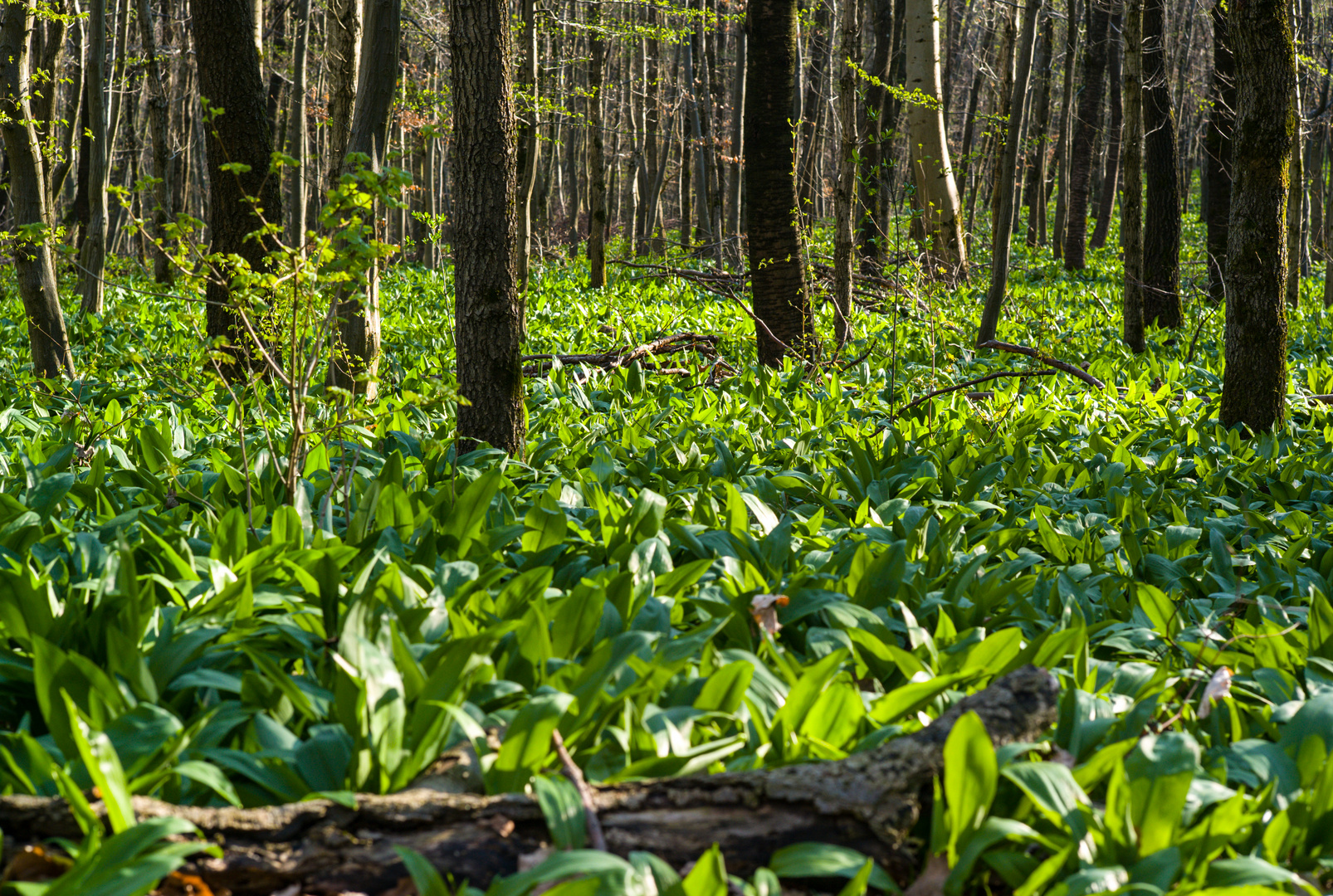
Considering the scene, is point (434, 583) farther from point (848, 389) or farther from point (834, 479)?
point (848, 389)

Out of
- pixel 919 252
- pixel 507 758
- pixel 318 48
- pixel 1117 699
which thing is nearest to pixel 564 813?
pixel 507 758

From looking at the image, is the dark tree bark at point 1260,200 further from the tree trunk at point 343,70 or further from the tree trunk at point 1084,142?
the tree trunk at point 1084,142

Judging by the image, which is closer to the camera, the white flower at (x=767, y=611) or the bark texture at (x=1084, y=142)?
the white flower at (x=767, y=611)

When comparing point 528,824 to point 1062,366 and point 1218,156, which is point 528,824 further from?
point 1218,156

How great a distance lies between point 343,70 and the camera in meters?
6.24

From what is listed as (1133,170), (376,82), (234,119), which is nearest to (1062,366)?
(1133,170)

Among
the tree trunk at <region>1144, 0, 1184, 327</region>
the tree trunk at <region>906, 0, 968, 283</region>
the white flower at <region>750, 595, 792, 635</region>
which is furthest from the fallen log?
the tree trunk at <region>1144, 0, 1184, 327</region>

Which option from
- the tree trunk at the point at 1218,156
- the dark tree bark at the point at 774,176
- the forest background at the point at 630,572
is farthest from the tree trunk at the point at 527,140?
the tree trunk at the point at 1218,156

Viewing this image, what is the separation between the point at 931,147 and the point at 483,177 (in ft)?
27.1

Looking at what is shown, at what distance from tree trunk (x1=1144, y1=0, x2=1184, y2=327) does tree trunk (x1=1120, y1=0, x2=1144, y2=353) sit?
43.6 inches

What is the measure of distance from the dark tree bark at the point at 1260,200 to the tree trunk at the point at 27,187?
717 centimetres

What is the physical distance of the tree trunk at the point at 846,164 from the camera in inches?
298

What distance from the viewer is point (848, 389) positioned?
7.17 m

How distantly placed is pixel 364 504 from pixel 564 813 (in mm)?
1972
